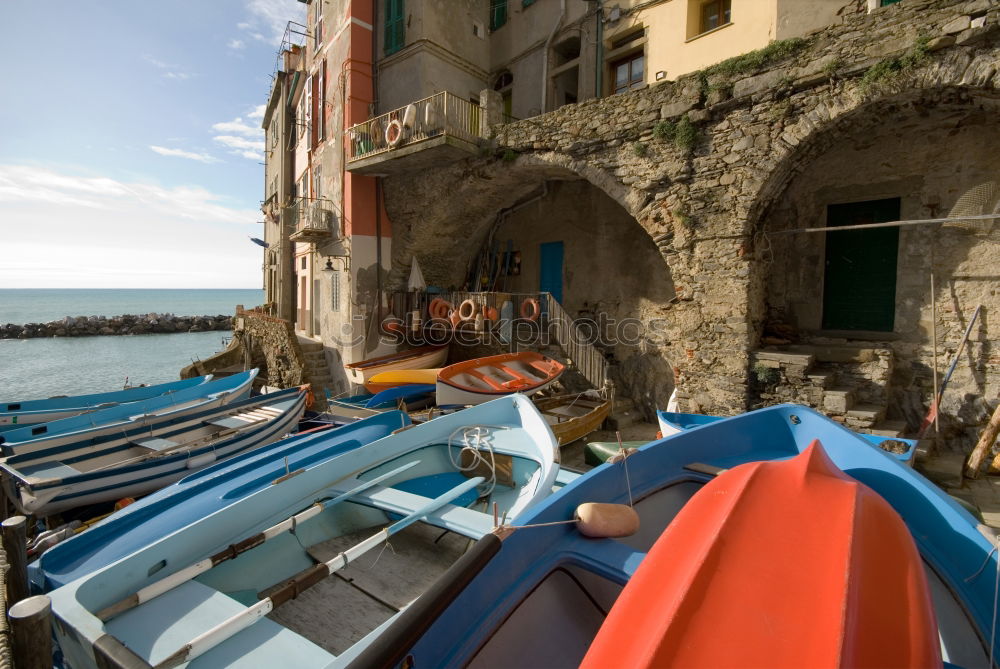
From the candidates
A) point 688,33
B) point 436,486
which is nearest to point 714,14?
point 688,33

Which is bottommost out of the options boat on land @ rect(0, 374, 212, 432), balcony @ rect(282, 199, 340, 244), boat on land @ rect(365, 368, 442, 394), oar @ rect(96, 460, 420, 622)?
boat on land @ rect(0, 374, 212, 432)

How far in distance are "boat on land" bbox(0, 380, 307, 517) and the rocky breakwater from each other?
35.2 metres

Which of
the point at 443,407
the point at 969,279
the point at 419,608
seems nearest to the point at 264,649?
the point at 419,608

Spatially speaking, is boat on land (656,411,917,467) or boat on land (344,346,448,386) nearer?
boat on land (656,411,917,467)

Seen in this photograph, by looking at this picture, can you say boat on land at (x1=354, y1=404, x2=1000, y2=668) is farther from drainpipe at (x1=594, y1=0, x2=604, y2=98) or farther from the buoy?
drainpipe at (x1=594, y1=0, x2=604, y2=98)

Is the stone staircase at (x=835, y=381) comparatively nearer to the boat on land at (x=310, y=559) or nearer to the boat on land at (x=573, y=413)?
the boat on land at (x=573, y=413)

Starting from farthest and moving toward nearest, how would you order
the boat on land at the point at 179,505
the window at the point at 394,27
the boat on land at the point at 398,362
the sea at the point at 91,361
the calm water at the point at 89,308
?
1. the calm water at the point at 89,308
2. the sea at the point at 91,361
3. the window at the point at 394,27
4. the boat on land at the point at 398,362
5. the boat on land at the point at 179,505

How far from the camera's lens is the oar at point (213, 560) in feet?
7.73

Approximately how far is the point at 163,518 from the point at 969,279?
1023 centimetres

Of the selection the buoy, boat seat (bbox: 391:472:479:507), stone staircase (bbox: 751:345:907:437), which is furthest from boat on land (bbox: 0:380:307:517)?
stone staircase (bbox: 751:345:907:437)

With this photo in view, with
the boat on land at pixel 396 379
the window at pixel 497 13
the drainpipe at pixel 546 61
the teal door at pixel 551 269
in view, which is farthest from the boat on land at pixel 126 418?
the window at pixel 497 13

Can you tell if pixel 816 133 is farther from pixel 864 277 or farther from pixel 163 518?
pixel 163 518

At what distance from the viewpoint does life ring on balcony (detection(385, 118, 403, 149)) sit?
10.7 metres

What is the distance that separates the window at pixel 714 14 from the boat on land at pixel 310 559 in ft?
32.2
